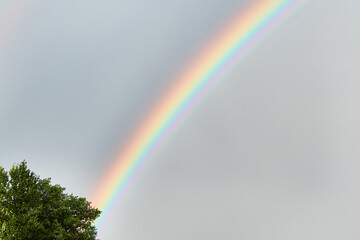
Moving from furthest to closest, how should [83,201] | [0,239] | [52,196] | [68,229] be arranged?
[83,201] < [68,229] < [52,196] < [0,239]

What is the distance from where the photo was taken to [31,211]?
35.6 m

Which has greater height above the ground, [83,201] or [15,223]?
[83,201]

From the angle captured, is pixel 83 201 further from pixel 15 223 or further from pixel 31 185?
pixel 15 223

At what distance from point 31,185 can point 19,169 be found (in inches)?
86.1

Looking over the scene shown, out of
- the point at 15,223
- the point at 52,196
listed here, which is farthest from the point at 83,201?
the point at 15,223

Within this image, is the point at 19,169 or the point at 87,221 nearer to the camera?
the point at 19,169

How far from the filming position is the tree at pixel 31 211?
3368 centimetres

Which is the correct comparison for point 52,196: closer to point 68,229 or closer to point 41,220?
point 41,220

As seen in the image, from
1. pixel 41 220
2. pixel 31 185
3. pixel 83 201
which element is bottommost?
pixel 41 220

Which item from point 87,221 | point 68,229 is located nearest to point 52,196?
point 68,229

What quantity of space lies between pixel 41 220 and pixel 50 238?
89.0 inches

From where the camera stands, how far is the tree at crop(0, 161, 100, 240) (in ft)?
111

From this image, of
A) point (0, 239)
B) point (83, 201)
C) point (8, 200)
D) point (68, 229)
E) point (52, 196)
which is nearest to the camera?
point (0, 239)

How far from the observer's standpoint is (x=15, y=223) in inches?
1313
